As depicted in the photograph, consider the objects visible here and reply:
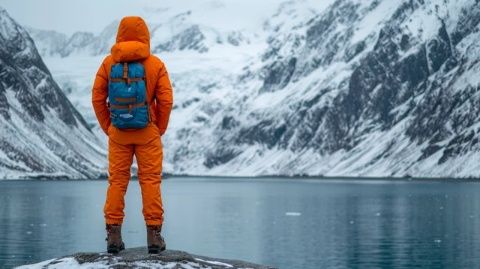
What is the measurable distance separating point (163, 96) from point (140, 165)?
1636 mm

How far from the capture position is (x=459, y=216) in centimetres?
13600

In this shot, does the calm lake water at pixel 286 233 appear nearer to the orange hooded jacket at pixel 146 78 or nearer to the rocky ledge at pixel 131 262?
the orange hooded jacket at pixel 146 78

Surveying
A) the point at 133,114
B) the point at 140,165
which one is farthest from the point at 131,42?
the point at 140,165

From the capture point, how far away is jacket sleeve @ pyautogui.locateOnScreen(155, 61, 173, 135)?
19.9 m

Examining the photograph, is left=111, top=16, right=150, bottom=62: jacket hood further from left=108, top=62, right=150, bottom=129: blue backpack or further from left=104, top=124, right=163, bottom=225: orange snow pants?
left=104, top=124, right=163, bottom=225: orange snow pants

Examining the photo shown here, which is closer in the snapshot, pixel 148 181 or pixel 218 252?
pixel 148 181

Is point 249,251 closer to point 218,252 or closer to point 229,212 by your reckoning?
point 218,252

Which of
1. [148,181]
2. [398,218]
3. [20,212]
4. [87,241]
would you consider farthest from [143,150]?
[20,212]

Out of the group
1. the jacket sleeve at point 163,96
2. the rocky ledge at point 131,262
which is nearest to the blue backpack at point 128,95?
the jacket sleeve at point 163,96

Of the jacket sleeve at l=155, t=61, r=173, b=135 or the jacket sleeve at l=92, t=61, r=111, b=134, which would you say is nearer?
the jacket sleeve at l=155, t=61, r=173, b=135

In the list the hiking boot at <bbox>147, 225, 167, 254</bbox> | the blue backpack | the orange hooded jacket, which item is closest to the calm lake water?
the hiking boot at <bbox>147, 225, 167, 254</bbox>

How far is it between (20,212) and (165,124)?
128133mm

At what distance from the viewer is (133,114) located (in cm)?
1950

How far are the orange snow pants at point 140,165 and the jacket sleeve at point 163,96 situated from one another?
29 cm
